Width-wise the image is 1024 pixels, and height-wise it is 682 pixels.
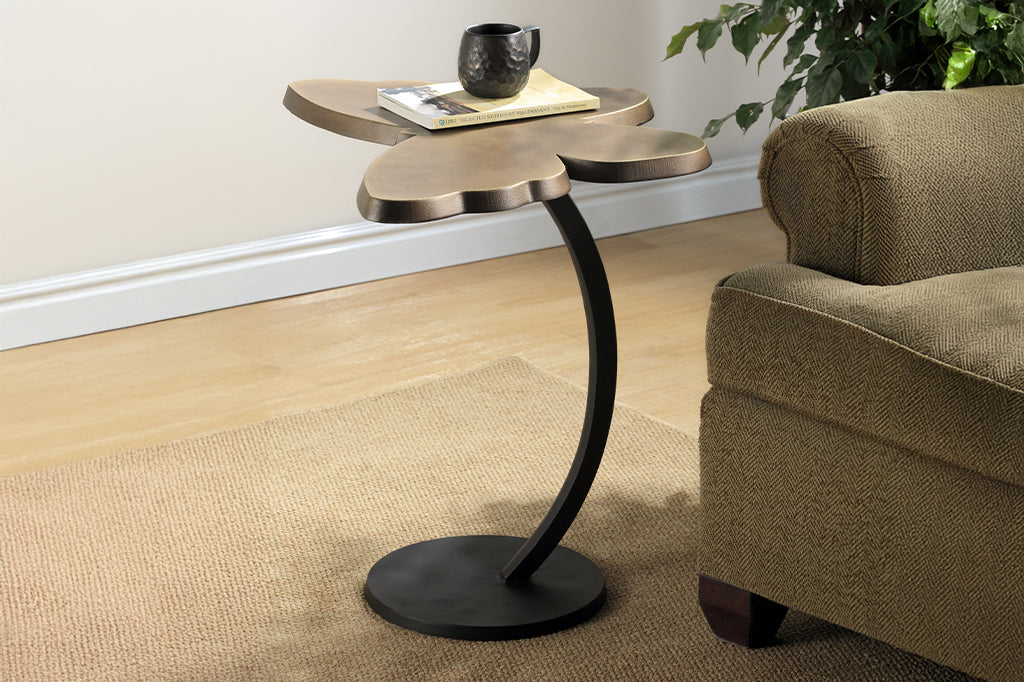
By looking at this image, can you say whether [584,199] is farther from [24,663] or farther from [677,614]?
[24,663]

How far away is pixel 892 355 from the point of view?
1142 mm

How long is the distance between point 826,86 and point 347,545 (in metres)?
1.06

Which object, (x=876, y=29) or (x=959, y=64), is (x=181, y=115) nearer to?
(x=876, y=29)

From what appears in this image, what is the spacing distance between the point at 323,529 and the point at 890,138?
0.98 metres

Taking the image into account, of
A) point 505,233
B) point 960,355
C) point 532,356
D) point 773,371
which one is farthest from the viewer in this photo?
point 505,233

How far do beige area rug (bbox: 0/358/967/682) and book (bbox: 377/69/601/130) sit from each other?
0.62 metres

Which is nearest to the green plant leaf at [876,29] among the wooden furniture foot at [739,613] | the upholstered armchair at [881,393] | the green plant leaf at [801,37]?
the green plant leaf at [801,37]

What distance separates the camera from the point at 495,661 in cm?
137

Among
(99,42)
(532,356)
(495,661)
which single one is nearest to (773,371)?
(495,661)

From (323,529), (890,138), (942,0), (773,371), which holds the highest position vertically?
(942,0)

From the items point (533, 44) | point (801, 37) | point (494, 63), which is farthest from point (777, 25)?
point (494, 63)

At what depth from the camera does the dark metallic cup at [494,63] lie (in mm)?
1423

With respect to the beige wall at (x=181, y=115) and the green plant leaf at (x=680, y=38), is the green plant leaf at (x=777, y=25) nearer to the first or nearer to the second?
the green plant leaf at (x=680, y=38)

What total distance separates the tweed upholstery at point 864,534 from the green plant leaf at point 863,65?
75 centimetres
